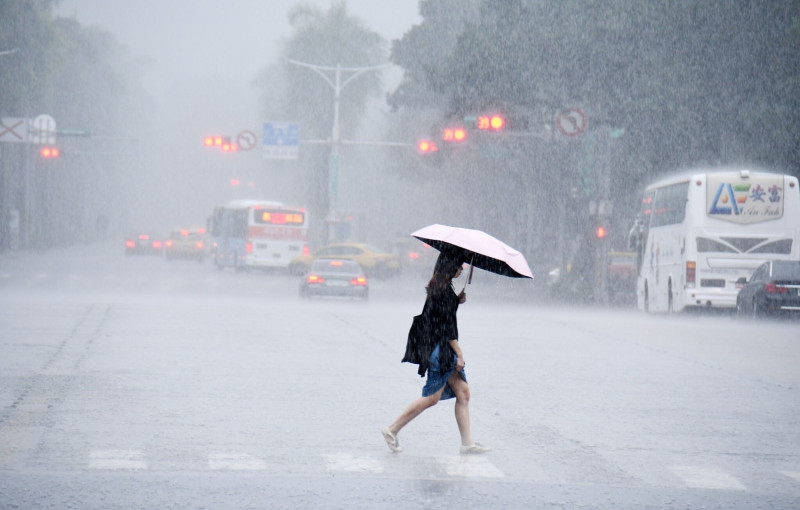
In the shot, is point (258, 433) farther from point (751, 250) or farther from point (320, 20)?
point (320, 20)

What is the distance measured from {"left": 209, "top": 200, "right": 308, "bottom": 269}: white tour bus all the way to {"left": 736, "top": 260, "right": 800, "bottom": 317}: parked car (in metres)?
29.7

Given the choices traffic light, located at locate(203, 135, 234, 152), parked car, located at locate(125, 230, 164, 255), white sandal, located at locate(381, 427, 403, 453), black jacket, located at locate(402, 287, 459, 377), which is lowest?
parked car, located at locate(125, 230, 164, 255)

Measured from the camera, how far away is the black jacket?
29.5 ft

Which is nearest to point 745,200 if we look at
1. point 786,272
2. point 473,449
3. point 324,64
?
point 786,272

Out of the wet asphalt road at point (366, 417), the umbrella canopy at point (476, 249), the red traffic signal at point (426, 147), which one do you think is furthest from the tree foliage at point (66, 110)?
the umbrella canopy at point (476, 249)

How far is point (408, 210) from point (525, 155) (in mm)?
47230

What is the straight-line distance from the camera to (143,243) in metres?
76.1

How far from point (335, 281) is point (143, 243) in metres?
43.3

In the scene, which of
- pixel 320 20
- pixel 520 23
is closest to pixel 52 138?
pixel 320 20

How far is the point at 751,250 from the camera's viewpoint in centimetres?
3244

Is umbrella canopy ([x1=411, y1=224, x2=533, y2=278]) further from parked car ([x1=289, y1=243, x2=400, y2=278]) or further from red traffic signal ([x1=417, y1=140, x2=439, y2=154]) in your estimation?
parked car ([x1=289, y1=243, x2=400, y2=278])

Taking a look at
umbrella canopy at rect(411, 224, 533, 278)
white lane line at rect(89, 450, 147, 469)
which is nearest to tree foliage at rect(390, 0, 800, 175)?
umbrella canopy at rect(411, 224, 533, 278)

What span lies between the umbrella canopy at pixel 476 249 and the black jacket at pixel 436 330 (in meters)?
0.31

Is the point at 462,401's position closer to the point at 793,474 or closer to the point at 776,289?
the point at 793,474
